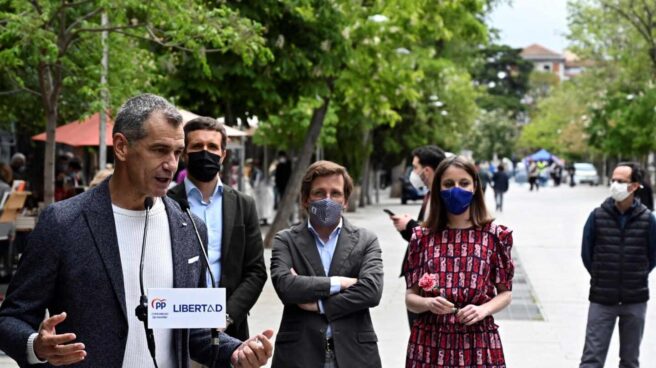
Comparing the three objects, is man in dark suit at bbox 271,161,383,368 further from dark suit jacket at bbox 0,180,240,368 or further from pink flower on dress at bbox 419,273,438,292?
dark suit jacket at bbox 0,180,240,368

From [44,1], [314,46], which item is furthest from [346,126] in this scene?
[44,1]

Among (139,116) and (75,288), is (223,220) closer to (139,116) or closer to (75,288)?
(139,116)

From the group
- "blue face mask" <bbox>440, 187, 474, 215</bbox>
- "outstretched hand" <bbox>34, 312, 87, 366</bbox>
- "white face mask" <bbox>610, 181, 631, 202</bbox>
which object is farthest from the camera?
"white face mask" <bbox>610, 181, 631, 202</bbox>

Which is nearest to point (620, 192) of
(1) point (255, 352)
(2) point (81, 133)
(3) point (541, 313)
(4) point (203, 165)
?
(4) point (203, 165)

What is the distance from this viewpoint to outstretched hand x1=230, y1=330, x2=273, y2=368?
380 centimetres

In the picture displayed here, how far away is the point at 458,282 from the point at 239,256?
105 centimetres

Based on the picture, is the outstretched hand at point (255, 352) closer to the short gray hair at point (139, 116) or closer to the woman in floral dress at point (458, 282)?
the short gray hair at point (139, 116)

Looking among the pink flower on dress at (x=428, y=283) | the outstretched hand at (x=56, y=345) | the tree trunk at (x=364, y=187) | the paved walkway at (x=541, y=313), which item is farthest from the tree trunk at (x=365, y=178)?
the outstretched hand at (x=56, y=345)

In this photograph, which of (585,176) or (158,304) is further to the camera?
(585,176)

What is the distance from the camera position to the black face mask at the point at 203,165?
595cm

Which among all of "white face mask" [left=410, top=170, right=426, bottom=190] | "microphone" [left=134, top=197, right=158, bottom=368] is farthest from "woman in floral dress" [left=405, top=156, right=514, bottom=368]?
"white face mask" [left=410, top=170, right=426, bottom=190]

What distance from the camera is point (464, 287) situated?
574cm

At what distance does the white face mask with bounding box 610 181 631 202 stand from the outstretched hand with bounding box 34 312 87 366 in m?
5.90

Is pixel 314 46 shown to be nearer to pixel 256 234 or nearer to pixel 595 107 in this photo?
pixel 256 234
